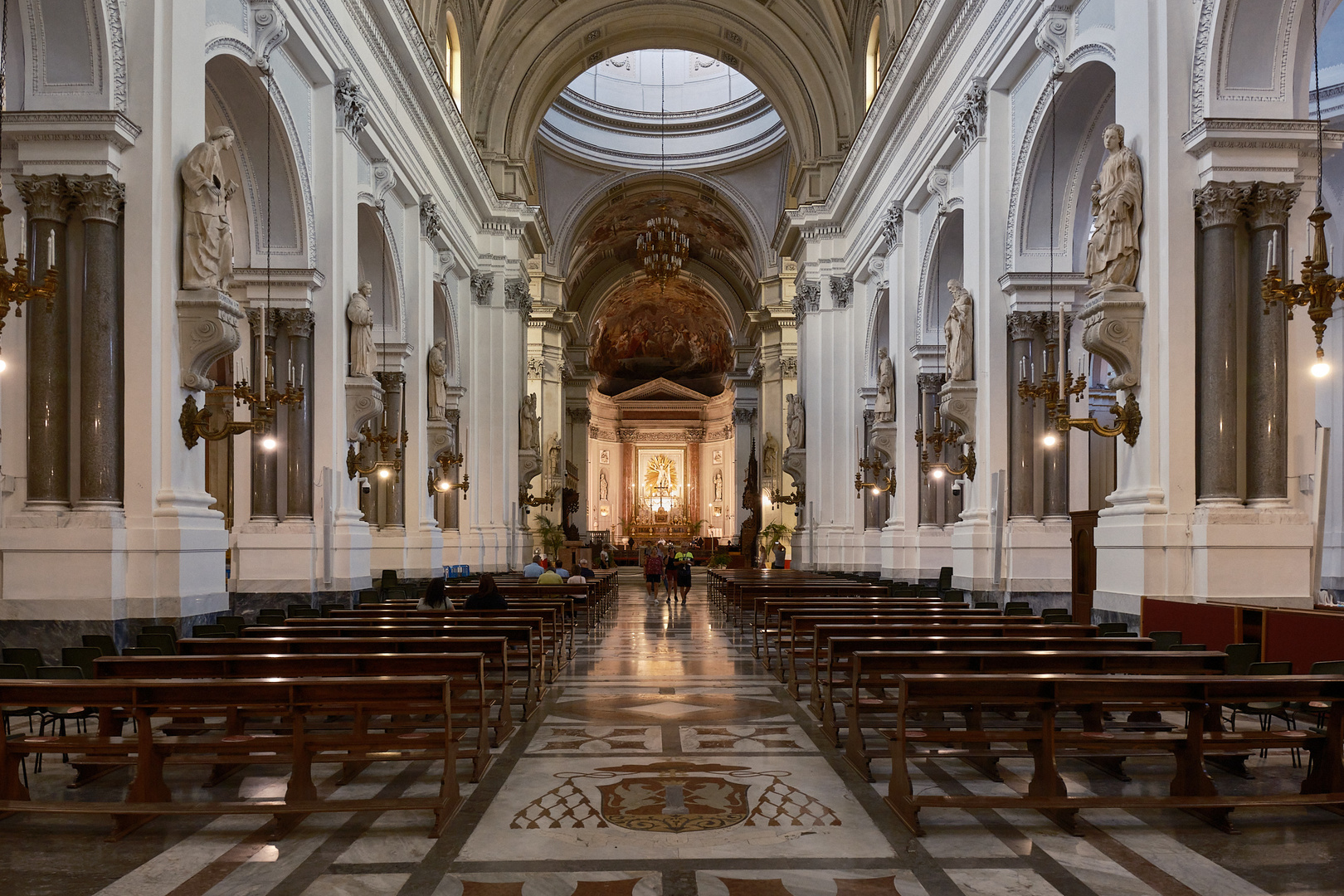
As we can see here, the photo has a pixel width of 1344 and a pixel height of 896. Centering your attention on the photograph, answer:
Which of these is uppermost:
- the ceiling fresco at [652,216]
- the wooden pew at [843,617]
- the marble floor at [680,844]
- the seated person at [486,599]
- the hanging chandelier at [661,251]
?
the ceiling fresco at [652,216]

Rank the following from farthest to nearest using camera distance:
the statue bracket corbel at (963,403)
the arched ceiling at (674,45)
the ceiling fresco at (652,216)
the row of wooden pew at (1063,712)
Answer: the ceiling fresco at (652,216), the arched ceiling at (674,45), the statue bracket corbel at (963,403), the row of wooden pew at (1063,712)

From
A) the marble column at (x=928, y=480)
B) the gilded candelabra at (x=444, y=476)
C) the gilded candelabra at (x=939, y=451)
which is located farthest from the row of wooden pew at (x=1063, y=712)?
the gilded candelabra at (x=444, y=476)

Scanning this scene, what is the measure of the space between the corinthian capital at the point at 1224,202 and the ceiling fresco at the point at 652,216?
30.8 m

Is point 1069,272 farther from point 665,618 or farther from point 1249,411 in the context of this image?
point 665,618

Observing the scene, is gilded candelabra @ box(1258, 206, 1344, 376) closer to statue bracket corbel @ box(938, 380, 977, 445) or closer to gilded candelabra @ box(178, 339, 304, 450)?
statue bracket corbel @ box(938, 380, 977, 445)

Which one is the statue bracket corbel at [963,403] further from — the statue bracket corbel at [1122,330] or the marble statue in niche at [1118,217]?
the statue bracket corbel at [1122,330]

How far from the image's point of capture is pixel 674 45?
94.4 ft

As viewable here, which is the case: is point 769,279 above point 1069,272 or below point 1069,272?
above

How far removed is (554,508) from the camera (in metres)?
37.1

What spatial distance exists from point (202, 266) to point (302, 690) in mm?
5656

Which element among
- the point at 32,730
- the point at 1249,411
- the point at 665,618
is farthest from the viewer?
the point at 665,618

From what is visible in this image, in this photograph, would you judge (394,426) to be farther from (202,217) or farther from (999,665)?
(999,665)

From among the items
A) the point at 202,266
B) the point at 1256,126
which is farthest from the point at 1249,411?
the point at 202,266

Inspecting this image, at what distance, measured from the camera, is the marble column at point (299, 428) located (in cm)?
1295
